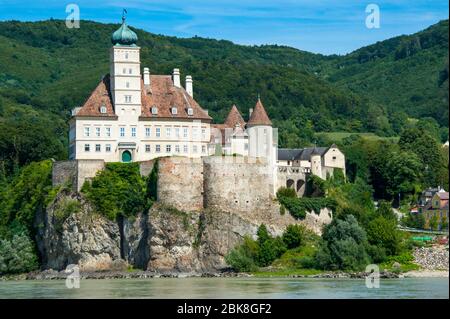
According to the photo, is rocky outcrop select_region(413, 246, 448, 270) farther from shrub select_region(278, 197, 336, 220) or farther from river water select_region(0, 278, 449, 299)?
shrub select_region(278, 197, 336, 220)

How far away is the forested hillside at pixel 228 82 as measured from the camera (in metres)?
118

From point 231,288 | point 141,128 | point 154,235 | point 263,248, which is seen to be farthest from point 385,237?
point 231,288

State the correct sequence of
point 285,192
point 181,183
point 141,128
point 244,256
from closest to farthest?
point 244,256, point 181,183, point 141,128, point 285,192

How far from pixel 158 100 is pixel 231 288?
22.0m

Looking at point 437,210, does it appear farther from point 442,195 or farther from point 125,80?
point 125,80

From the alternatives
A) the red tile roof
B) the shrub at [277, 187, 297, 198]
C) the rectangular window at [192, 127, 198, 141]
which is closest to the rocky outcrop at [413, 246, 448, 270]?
the shrub at [277, 187, 297, 198]

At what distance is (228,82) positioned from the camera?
134 meters

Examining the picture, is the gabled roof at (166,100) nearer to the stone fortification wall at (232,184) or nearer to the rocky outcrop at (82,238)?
the stone fortification wall at (232,184)

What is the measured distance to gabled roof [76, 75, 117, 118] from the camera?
79.2 m

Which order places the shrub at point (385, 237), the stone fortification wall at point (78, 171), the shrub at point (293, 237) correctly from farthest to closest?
the stone fortification wall at point (78, 171) < the shrub at point (293, 237) < the shrub at point (385, 237)

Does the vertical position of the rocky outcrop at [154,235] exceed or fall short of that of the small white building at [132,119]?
it falls short

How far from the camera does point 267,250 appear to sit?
249 feet

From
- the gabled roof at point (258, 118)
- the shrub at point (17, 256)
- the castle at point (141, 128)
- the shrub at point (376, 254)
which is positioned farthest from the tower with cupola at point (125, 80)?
the shrub at point (376, 254)
